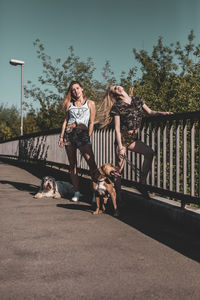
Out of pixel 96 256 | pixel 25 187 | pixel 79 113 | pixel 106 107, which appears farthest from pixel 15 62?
pixel 96 256

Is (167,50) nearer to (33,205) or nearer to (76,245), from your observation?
(33,205)

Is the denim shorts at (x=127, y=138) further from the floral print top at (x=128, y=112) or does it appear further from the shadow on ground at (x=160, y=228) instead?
the shadow on ground at (x=160, y=228)

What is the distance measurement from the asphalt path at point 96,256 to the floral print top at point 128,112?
135 centimetres

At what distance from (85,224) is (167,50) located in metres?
17.9

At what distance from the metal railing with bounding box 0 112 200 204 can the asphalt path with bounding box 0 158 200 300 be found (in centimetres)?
48

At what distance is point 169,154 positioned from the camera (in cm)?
493

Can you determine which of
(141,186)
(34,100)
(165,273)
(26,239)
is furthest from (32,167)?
(165,273)

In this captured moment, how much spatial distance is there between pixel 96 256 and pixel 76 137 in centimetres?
320

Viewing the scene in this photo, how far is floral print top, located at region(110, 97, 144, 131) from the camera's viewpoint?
16.5 feet

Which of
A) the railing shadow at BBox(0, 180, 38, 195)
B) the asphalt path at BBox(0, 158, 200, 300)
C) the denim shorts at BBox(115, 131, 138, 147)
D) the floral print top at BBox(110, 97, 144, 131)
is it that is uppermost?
the floral print top at BBox(110, 97, 144, 131)

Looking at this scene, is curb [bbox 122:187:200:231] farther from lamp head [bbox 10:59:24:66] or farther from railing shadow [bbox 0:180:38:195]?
lamp head [bbox 10:59:24:66]

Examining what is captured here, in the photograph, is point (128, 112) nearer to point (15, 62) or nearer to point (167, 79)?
point (167, 79)

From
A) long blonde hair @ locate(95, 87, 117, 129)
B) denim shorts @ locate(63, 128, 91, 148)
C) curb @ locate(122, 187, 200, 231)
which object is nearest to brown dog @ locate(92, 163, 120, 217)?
curb @ locate(122, 187, 200, 231)

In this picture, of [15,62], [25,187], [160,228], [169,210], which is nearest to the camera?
[160,228]
